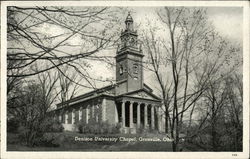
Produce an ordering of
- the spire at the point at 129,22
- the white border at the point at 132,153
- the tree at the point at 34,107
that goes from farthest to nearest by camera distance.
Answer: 1. the tree at the point at 34,107
2. the spire at the point at 129,22
3. the white border at the point at 132,153

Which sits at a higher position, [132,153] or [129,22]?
[129,22]

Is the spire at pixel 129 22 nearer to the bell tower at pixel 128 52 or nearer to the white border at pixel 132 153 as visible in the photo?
the bell tower at pixel 128 52

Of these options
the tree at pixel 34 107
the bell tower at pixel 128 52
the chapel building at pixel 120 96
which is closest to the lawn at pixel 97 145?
the tree at pixel 34 107

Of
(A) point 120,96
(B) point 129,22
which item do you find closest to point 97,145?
(B) point 129,22

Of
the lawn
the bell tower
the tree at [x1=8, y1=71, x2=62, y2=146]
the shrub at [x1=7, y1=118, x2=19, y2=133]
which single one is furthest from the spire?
the shrub at [x1=7, y1=118, x2=19, y2=133]

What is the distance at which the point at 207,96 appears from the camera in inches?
246

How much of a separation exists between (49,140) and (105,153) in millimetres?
1249

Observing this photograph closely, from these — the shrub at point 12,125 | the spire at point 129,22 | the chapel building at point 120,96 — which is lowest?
the shrub at point 12,125

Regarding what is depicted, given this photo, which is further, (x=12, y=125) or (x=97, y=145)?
(x=12, y=125)

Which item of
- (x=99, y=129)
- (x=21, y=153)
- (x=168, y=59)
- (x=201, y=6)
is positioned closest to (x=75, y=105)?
(x=99, y=129)

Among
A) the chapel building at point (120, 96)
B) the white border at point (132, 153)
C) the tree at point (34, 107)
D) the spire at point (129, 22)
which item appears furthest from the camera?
the tree at point (34, 107)

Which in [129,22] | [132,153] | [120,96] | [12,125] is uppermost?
[129,22]

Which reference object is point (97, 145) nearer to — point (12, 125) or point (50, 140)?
point (50, 140)

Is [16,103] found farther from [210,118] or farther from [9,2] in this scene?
[210,118]
